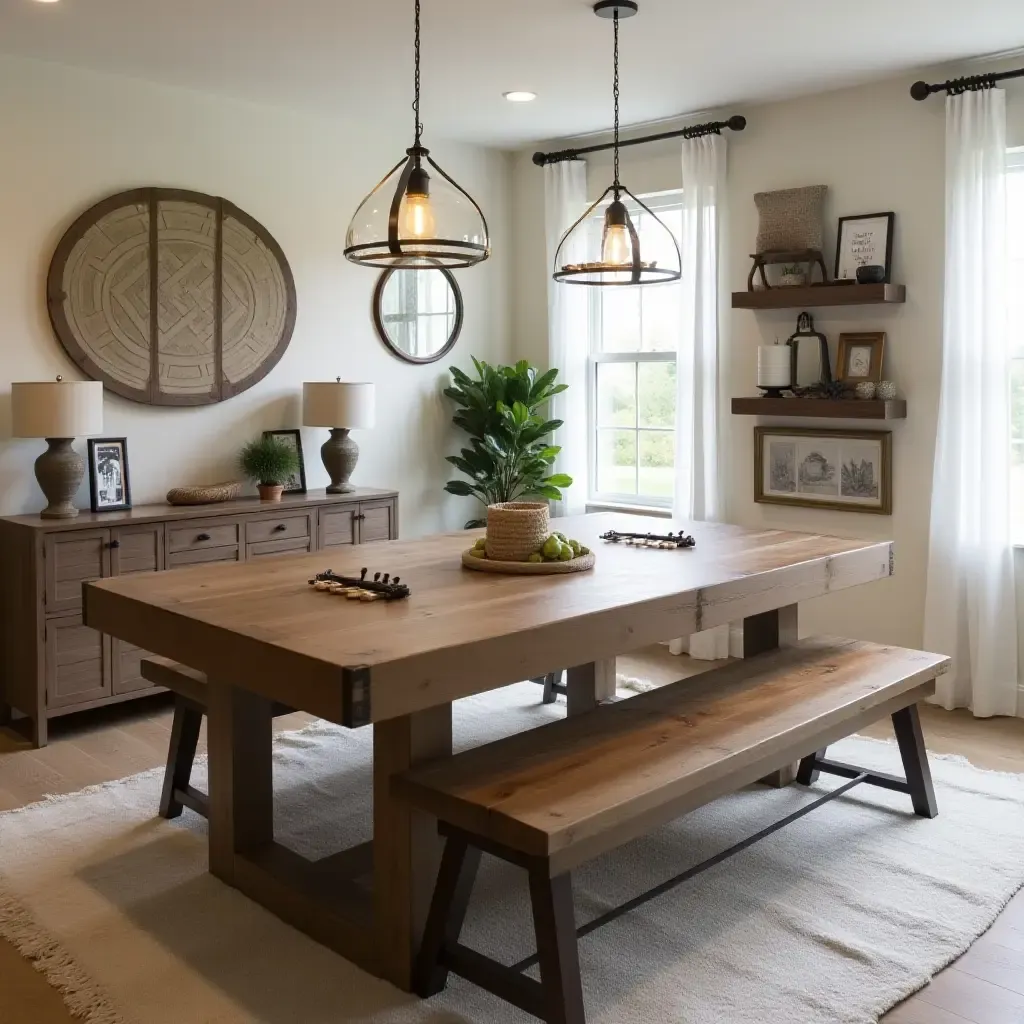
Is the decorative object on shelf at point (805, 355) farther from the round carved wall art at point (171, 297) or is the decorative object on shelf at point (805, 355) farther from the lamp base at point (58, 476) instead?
the lamp base at point (58, 476)

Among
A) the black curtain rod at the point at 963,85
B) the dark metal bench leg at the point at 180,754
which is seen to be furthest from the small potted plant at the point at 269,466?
the black curtain rod at the point at 963,85

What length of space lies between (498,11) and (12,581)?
2784 mm

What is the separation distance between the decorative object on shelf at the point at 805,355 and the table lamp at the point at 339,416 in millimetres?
1965

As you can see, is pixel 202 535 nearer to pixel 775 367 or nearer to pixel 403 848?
pixel 403 848

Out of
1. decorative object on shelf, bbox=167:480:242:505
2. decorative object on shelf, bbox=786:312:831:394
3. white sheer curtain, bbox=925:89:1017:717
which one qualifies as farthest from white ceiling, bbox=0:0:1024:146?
decorative object on shelf, bbox=167:480:242:505

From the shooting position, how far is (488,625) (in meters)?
2.51

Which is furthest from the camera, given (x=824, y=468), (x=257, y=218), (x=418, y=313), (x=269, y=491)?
(x=418, y=313)

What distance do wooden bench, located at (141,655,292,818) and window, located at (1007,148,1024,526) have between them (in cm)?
321

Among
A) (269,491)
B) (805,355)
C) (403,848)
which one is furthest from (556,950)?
(805,355)

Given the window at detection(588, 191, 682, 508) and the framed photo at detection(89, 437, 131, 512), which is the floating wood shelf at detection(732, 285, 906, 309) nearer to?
the window at detection(588, 191, 682, 508)

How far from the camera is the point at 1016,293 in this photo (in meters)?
4.51

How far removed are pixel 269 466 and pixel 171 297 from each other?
85 centimetres

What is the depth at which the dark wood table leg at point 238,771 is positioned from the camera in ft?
9.60

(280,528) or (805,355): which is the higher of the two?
(805,355)
